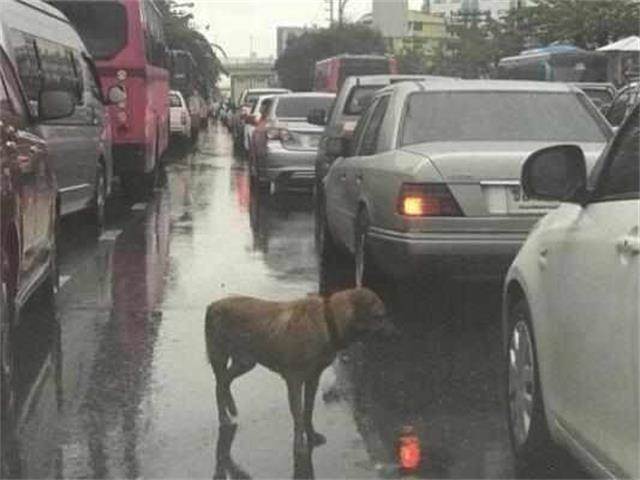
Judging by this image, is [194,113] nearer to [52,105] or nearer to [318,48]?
[318,48]

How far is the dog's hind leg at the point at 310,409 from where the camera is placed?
5070 millimetres

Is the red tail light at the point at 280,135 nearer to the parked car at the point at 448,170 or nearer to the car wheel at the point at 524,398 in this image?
the parked car at the point at 448,170

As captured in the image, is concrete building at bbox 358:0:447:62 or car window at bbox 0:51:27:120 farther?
concrete building at bbox 358:0:447:62

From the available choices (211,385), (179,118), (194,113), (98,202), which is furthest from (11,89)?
(194,113)

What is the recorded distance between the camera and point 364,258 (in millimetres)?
8102

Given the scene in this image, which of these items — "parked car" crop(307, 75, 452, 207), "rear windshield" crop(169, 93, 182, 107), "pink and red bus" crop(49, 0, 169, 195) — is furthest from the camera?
"rear windshield" crop(169, 93, 182, 107)

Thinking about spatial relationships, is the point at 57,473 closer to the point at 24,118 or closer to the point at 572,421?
the point at 572,421

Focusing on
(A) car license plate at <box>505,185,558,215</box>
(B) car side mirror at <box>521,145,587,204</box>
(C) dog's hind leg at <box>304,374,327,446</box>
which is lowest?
(C) dog's hind leg at <box>304,374,327,446</box>

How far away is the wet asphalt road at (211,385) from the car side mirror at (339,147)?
1033mm

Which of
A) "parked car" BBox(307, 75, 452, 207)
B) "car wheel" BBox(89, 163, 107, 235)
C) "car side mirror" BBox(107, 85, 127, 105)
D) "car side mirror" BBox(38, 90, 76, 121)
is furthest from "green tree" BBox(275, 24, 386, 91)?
"car side mirror" BBox(38, 90, 76, 121)

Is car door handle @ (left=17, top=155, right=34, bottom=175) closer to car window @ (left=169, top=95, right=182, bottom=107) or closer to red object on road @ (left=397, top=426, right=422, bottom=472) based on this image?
red object on road @ (left=397, top=426, right=422, bottom=472)

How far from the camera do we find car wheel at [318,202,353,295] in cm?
947

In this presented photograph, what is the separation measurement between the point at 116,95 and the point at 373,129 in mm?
7896

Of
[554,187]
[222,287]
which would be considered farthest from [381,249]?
[554,187]
